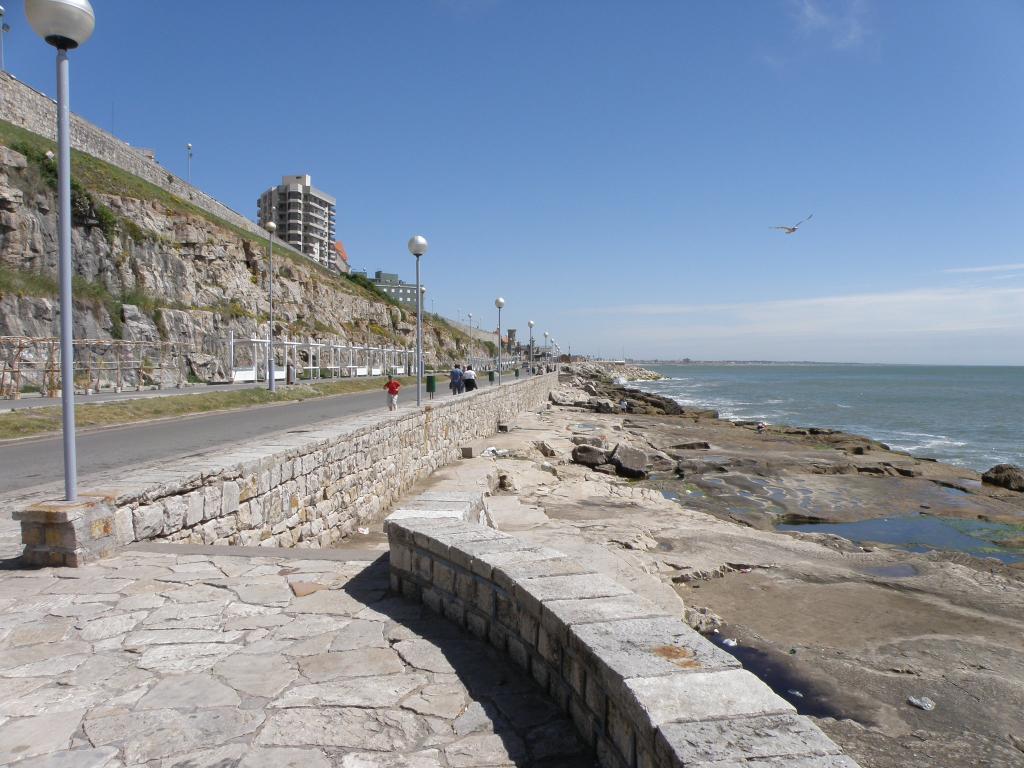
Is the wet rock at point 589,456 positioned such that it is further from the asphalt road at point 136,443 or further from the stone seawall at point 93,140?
the stone seawall at point 93,140

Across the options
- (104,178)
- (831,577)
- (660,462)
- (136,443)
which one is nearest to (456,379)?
(660,462)

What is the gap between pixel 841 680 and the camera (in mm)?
6172

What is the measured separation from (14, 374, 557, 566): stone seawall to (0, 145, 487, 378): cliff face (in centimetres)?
1978

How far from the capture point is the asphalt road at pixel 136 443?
29.9ft

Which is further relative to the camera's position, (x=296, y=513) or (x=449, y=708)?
(x=296, y=513)

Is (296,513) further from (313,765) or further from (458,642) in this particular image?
(313,765)

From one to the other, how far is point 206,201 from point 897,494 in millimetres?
56373

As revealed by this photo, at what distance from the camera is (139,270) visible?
121 ft

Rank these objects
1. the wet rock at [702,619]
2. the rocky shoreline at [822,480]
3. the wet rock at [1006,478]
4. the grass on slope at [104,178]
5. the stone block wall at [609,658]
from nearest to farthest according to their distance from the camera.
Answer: the stone block wall at [609,658], the wet rock at [702,619], the rocky shoreline at [822,480], the wet rock at [1006,478], the grass on slope at [104,178]

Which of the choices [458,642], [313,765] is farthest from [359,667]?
[313,765]

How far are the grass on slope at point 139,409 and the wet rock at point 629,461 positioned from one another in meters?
11.2

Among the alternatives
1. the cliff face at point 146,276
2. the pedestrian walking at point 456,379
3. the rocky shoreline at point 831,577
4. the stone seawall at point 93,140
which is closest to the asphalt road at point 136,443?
the rocky shoreline at point 831,577

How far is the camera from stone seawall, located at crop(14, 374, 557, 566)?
4.72 metres

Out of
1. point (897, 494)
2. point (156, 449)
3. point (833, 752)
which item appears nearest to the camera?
point (833, 752)
